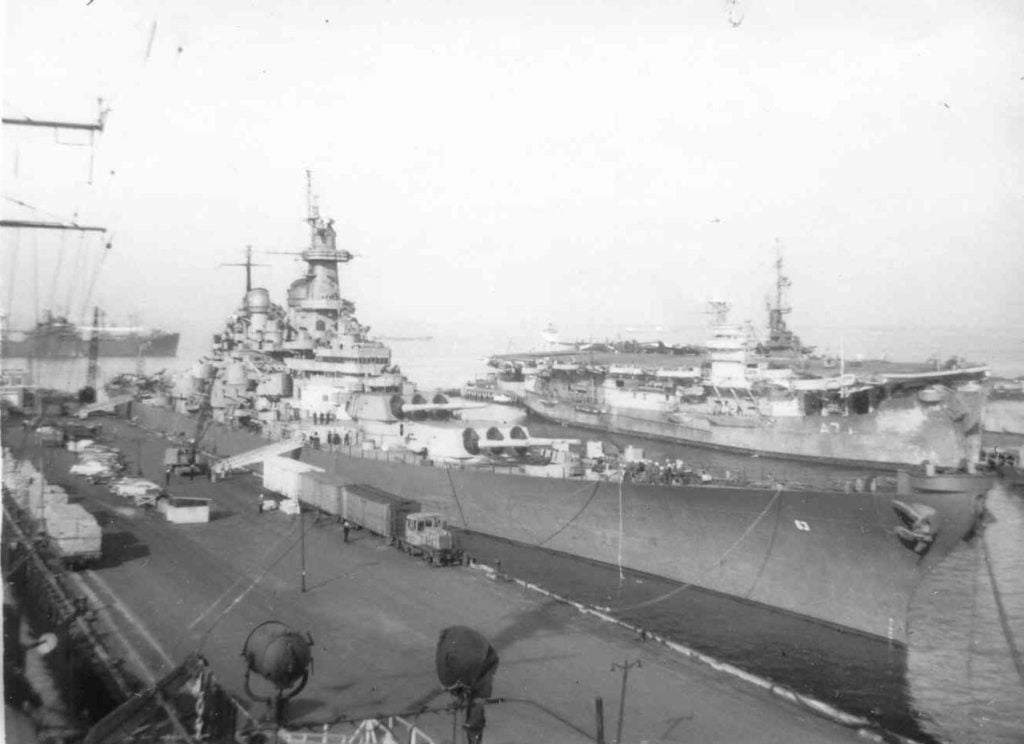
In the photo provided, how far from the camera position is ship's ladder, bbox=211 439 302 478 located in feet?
90.5

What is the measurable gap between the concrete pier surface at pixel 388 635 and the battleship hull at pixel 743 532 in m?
3.66

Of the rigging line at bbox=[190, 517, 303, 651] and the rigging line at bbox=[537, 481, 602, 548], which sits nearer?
the rigging line at bbox=[190, 517, 303, 651]

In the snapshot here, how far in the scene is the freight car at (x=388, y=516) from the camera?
17266 millimetres

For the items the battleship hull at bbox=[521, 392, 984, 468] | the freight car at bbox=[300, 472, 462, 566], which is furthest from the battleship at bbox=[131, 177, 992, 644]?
the battleship hull at bbox=[521, 392, 984, 468]

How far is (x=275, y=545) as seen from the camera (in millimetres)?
18750

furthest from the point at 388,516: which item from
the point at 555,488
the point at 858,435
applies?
the point at 858,435

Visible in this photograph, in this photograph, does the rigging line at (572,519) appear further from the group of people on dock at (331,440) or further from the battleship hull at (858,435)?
the battleship hull at (858,435)

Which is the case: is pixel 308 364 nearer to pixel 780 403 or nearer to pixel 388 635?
pixel 388 635

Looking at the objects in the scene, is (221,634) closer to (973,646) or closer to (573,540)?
(573,540)

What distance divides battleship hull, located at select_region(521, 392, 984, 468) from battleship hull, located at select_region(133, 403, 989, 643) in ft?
48.1

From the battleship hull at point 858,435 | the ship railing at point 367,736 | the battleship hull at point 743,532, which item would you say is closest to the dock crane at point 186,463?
the battleship hull at point 743,532

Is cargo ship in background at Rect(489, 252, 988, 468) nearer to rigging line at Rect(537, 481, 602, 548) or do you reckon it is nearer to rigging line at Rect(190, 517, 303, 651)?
rigging line at Rect(537, 481, 602, 548)

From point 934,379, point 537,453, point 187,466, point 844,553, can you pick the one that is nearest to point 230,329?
point 187,466

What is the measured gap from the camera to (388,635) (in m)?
12.8
